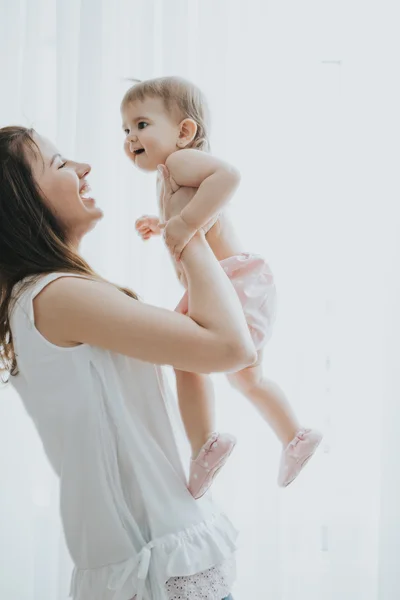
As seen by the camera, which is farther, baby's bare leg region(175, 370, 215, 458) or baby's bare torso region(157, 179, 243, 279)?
baby's bare torso region(157, 179, 243, 279)

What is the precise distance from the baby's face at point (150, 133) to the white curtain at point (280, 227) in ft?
2.73

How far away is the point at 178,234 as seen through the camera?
3.73 ft

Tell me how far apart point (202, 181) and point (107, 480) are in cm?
50

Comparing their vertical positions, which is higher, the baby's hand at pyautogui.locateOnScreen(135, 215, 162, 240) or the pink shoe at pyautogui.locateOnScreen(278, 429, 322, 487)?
the baby's hand at pyautogui.locateOnScreen(135, 215, 162, 240)

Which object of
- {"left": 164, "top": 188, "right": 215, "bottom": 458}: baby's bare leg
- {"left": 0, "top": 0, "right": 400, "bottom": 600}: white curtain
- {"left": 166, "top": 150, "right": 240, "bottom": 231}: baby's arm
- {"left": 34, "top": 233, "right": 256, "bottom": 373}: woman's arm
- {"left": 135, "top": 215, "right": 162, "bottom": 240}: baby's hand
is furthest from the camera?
{"left": 0, "top": 0, "right": 400, "bottom": 600}: white curtain

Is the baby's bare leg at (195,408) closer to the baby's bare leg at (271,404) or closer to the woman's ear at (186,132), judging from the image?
the baby's bare leg at (271,404)

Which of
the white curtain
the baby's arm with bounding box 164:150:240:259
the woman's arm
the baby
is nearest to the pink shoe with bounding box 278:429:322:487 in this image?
the baby

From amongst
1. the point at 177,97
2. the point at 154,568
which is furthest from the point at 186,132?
the point at 154,568

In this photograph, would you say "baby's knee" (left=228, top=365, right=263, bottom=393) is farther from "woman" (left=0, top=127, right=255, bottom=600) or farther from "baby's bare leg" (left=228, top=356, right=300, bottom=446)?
"woman" (left=0, top=127, right=255, bottom=600)

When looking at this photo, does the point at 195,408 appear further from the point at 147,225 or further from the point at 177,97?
the point at 177,97

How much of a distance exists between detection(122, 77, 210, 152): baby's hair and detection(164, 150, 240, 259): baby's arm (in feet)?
0.56

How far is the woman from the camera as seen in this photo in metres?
1.06

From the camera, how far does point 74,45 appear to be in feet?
7.22

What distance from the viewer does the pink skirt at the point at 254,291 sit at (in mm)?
1351
